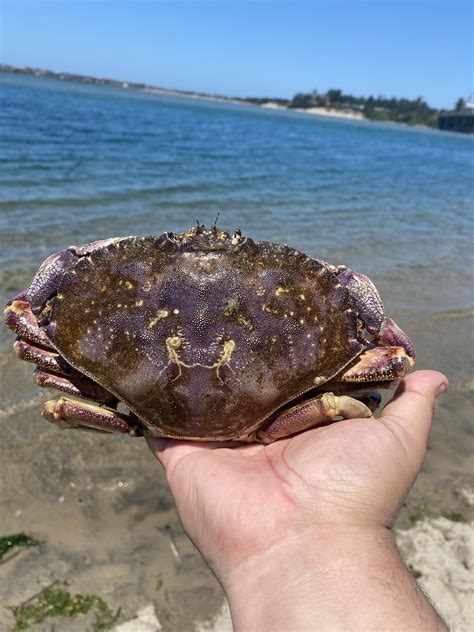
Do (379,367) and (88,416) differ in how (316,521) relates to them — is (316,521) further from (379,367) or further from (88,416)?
(88,416)

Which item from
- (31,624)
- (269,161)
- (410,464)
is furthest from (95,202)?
(269,161)

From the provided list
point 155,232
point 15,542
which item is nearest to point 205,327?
point 15,542

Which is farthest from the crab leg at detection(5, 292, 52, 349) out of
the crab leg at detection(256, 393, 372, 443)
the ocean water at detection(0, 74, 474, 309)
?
the ocean water at detection(0, 74, 474, 309)

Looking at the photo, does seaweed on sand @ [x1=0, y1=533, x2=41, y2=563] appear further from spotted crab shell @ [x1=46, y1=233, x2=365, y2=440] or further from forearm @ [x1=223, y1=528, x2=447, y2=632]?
forearm @ [x1=223, y1=528, x2=447, y2=632]

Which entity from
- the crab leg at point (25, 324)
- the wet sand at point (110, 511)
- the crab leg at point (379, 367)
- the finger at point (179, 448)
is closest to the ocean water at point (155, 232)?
the wet sand at point (110, 511)

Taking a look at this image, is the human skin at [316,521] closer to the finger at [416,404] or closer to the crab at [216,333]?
the finger at [416,404]

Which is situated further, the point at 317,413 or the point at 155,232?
the point at 155,232
